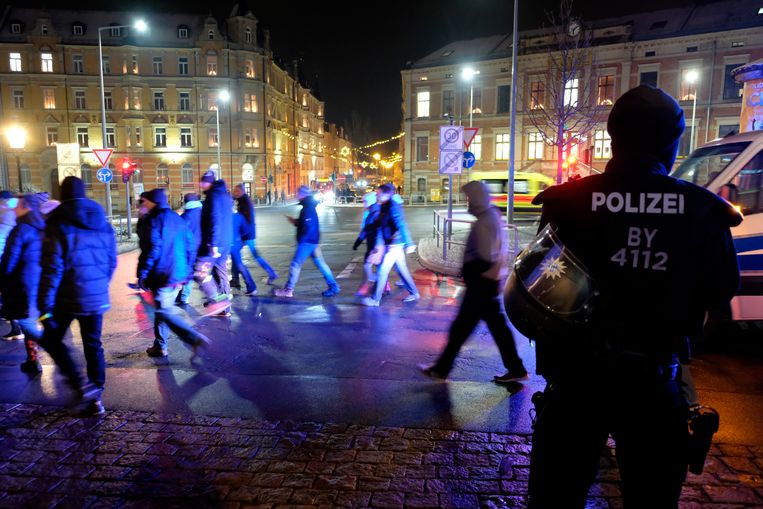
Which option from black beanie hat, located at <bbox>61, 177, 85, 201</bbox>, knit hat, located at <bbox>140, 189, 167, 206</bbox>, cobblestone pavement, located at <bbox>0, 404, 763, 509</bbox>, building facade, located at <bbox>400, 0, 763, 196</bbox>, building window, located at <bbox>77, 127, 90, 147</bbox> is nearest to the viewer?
cobblestone pavement, located at <bbox>0, 404, 763, 509</bbox>

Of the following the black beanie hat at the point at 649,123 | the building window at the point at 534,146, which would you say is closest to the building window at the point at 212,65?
the building window at the point at 534,146

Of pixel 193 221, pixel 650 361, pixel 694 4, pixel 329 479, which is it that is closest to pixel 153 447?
pixel 329 479

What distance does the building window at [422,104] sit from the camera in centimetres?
4809

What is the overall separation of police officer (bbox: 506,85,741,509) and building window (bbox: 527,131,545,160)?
4385 cm

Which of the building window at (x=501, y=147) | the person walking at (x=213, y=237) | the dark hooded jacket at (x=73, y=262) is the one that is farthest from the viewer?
the building window at (x=501, y=147)

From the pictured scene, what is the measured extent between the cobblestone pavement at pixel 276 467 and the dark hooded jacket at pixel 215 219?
408cm

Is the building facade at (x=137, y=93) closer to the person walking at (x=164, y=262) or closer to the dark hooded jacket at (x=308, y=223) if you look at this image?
the dark hooded jacket at (x=308, y=223)

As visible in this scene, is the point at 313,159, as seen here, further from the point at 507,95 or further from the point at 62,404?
the point at 62,404

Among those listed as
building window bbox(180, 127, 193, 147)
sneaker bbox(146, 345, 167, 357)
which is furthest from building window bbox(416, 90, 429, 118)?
sneaker bbox(146, 345, 167, 357)

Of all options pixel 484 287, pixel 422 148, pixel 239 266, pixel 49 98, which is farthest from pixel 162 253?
pixel 49 98

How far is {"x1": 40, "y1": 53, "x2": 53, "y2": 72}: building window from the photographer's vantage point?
165ft

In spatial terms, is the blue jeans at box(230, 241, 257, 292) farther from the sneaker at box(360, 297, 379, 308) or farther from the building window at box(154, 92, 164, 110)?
the building window at box(154, 92, 164, 110)

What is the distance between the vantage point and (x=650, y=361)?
6.67 feet

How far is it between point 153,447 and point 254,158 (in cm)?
5231
